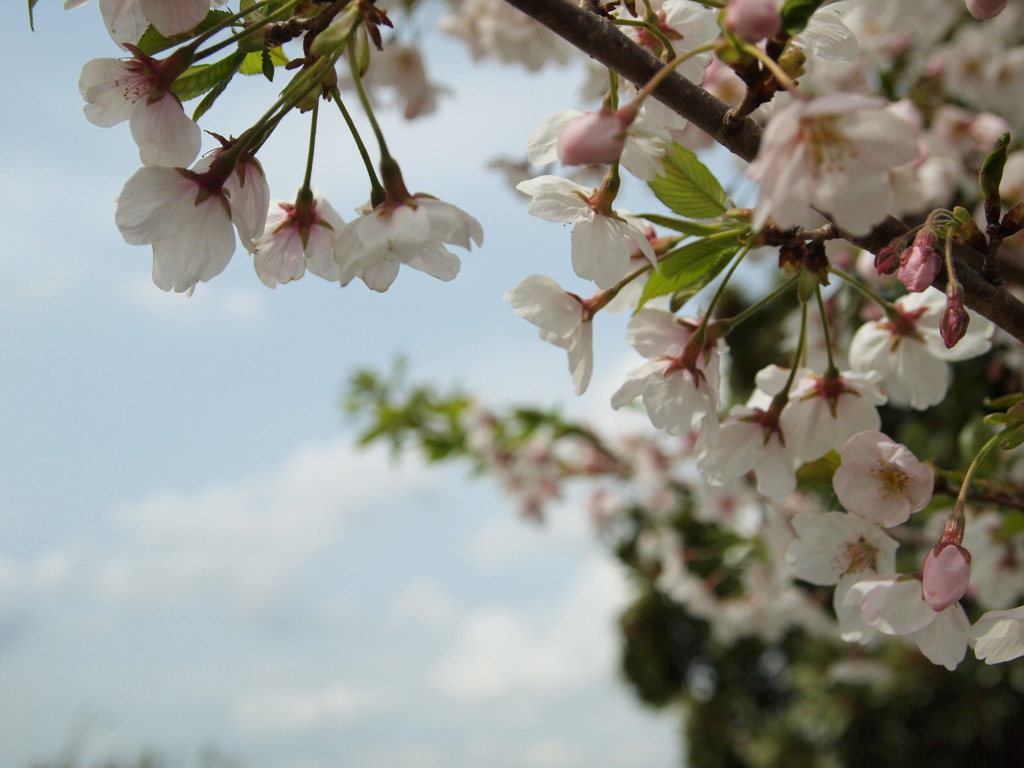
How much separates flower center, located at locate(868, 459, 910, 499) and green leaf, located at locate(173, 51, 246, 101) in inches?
21.3

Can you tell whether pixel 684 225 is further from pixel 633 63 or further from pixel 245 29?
pixel 245 29

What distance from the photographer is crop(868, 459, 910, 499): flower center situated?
631mm

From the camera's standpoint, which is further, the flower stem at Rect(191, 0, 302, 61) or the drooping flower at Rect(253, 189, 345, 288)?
the drooping flower at Rect(253, 189, 345, 288)

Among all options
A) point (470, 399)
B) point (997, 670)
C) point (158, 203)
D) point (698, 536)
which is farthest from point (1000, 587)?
point (698, 536)

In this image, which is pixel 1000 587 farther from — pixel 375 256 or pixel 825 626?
pixel 825 626

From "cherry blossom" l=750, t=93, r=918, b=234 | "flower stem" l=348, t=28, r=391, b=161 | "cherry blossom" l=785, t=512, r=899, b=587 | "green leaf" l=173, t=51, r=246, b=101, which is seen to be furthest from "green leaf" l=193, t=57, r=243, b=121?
"cherry blossom" l=785, t=512, r=899, b=587

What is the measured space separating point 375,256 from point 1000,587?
1057 millimetres

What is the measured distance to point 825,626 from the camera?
93.4 inches

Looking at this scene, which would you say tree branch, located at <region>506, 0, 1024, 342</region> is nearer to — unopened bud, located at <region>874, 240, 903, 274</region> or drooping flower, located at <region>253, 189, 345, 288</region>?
unopened bud, located at <region>874, 240, 903, 274</region>

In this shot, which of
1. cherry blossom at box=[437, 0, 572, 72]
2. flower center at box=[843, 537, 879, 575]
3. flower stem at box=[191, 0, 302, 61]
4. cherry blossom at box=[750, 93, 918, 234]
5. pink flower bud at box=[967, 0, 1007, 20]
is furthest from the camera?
cherry blossom at box=[437, 0, 572, 72]

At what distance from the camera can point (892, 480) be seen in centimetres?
64

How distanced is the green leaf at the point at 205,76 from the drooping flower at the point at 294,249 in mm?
96

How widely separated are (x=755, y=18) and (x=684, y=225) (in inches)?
9.8

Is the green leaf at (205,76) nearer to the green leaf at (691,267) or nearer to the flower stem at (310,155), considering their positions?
the flower stem at (310,155)
